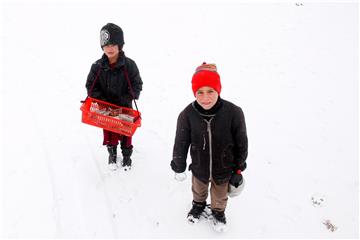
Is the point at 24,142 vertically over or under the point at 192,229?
over

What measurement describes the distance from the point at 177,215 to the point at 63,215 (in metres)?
1.52

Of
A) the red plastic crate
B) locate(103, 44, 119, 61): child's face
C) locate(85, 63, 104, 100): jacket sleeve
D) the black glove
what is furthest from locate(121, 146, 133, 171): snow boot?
the black glove

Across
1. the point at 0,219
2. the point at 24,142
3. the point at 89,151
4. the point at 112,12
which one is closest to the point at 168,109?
the point at 89,151

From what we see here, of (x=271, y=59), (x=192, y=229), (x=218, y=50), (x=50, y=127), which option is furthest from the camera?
(x=218, y=50)

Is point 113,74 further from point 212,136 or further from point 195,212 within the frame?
point 195,212

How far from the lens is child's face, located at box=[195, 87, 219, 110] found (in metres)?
2.98

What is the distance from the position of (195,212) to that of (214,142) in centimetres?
135

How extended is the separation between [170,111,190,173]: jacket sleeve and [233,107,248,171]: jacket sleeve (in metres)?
0.51

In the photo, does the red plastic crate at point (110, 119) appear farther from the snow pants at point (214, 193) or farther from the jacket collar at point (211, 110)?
the jacket collar at point (211, 110)

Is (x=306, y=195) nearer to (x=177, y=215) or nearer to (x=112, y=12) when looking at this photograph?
(x=177, y=215)

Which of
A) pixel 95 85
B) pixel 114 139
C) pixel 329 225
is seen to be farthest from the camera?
pixel 114 139

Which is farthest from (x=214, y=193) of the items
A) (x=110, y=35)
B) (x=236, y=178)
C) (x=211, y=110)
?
(x=110, y=35)

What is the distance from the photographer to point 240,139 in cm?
323

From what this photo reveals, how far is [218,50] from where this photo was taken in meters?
9.02
